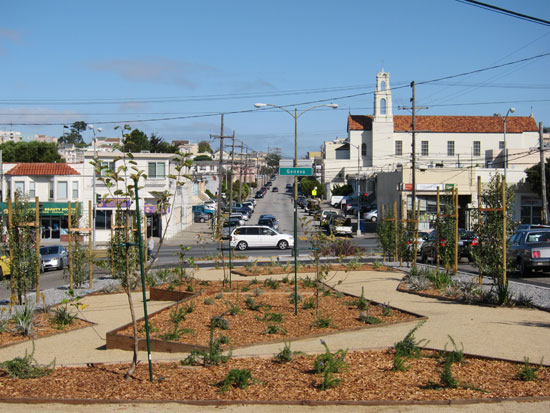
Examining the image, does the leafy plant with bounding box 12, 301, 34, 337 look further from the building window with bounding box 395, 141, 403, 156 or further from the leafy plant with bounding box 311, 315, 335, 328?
the building window with bounding box 395, 141, 403, 156

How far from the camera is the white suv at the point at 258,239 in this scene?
138 ft

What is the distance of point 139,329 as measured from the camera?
1159 centimetres

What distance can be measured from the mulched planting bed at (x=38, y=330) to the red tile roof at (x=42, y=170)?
42309mm

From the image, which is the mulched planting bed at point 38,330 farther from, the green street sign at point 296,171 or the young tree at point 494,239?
the young tree at point 494,239

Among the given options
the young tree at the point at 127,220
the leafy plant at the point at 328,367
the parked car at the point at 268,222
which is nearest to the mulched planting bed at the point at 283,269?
the young tree at the point at 127,220

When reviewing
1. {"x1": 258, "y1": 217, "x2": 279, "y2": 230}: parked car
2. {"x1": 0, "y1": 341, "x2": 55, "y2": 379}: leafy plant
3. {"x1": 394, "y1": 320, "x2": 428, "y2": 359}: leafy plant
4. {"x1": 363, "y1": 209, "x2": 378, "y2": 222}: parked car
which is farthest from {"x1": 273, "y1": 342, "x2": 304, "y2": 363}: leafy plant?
{"x1": 363, "y1": 209, "x2": 378, "y2": 222}: parked car

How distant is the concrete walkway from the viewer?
989 cm

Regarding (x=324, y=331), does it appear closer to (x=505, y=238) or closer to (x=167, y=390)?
(x=167, y=390)

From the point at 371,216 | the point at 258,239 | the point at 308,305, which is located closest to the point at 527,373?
the point at 308,305

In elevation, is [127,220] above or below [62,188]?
below

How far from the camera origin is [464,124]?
9556 centimetres

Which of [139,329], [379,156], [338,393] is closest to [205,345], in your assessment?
[139,329]

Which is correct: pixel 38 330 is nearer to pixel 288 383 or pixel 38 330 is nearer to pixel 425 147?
pixel 288 383

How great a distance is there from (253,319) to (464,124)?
8958 centimetres
